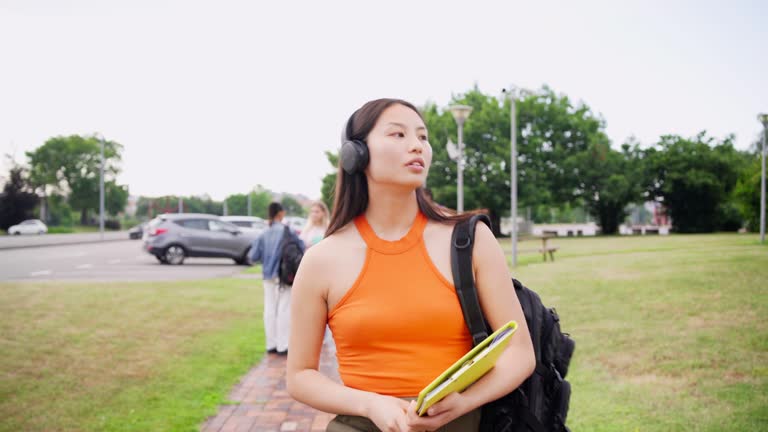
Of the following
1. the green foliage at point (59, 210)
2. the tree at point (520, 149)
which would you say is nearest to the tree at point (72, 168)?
the green foliage at point (59, 210)

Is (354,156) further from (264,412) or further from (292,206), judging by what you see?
(292,206)

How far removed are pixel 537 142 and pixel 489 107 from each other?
415cm

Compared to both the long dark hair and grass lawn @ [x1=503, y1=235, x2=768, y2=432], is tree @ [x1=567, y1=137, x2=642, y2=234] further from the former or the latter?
the long dark hair

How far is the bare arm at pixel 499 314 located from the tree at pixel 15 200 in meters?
63.1

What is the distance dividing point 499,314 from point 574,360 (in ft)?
15.8

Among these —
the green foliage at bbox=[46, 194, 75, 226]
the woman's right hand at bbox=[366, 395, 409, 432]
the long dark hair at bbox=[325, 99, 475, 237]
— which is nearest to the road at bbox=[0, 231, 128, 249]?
the long dark hair at bbox=[325, 99, 475, 237]

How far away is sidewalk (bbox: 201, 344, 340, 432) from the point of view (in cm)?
453

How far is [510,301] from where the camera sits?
1.68 metres

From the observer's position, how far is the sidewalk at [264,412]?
14.9 feet

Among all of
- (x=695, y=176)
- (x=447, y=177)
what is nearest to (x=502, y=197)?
(x=447, y=177)

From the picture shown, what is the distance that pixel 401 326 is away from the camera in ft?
5.34

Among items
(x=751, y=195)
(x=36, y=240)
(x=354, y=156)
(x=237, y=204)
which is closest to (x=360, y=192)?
(x=354, y=156)

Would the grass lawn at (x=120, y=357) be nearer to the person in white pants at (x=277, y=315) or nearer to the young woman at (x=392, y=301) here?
the person in white pants at (x=277, y=315)

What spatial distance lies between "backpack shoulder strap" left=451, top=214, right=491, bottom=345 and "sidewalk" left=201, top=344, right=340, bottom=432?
281 centimetres
